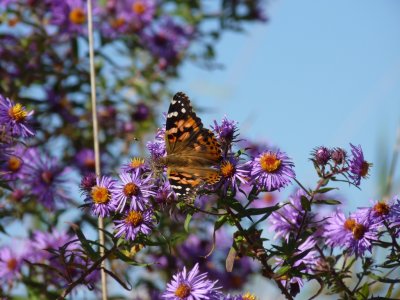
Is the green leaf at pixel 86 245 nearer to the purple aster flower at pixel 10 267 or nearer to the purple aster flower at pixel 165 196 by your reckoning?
the purple aster flower at pixel 165 196

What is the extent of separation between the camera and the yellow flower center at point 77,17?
453cm

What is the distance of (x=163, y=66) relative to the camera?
194 inches

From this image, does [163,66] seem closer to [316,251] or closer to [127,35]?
[127,35]

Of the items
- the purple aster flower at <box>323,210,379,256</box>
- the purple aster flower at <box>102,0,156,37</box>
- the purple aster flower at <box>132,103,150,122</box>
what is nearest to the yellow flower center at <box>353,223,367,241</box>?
the purple aster flower at <box>323,210,379,256</box>

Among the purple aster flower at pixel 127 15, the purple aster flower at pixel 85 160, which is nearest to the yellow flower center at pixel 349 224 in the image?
the purple aster flower at pixel 85 160

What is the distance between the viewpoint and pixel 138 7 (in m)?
4.99

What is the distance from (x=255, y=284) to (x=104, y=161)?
4.09ft

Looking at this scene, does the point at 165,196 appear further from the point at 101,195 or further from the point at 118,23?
the point at 118,23

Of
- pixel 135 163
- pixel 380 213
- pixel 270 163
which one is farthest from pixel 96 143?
pixel 380 213

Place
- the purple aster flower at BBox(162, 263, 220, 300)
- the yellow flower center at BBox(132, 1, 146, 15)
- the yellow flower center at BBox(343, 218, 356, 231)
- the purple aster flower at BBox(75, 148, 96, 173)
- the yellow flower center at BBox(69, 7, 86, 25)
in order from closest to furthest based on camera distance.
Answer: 1. the purple aster flower at BBox(162, 263, 220, 300)
2. the yellow flower center at BBox(343, 218, 356, 231)
3. the purple aster flower at BBox(75, 148, 96, 173)
4. the yellow flower center at BBox(69, 7, 86, 25)
5. the yellow flower center at BBox(132, 1, 146, 15)

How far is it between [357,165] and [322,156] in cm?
13

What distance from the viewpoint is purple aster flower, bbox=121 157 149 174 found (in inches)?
93.2

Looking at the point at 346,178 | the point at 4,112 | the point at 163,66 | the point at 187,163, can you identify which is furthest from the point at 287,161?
the point at 163,66

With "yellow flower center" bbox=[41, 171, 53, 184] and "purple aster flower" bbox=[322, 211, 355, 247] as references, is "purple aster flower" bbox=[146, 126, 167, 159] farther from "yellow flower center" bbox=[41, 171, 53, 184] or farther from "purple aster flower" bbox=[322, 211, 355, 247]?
"yellow flower center" bbox=[41, 171, 53, 184]
